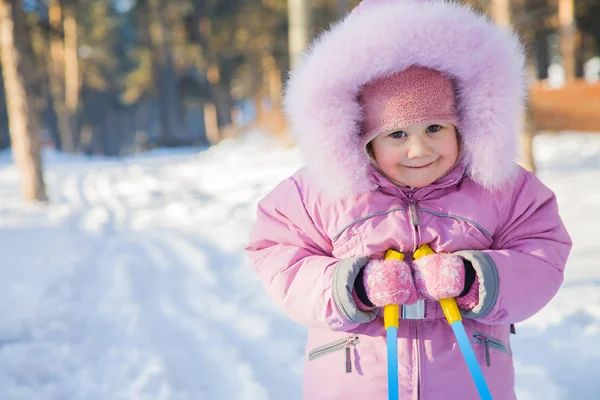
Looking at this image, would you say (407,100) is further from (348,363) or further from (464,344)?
(348,363)

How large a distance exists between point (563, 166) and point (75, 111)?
2503 centimetres

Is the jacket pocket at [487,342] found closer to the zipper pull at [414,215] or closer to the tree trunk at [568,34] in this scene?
the zipper pull at [414,215]

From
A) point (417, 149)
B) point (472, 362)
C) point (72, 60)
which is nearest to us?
point (472, 362)

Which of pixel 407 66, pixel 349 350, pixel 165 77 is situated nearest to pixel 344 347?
pixel 349 350

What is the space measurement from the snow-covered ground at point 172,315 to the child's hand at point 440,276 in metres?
1.52

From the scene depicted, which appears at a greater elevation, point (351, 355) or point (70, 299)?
point (351, 355)

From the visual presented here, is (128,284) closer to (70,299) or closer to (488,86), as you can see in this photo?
(70,299)

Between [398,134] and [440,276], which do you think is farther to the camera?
[398,134]

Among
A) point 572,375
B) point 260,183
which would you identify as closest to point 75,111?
point 260,183

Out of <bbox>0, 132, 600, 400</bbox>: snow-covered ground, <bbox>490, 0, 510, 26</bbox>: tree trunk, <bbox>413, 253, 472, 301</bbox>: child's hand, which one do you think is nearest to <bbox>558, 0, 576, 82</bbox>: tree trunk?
<bbox>0, 132, 600, 400</bbox>: snow-covered ground

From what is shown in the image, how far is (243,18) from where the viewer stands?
26766mm

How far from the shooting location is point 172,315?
13.9 ft

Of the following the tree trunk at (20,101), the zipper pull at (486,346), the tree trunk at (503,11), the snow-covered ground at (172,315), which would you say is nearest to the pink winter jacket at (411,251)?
the zipper pull at (486,346)

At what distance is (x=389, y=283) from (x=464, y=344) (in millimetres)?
269
